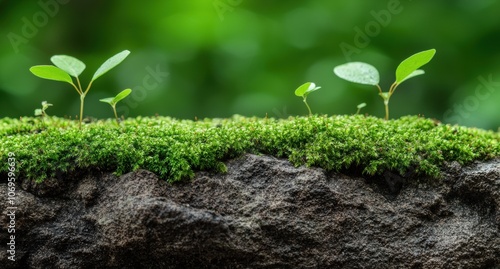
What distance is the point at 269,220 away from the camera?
173cm

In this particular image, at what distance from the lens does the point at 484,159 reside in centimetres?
197

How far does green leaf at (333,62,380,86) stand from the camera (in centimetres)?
230

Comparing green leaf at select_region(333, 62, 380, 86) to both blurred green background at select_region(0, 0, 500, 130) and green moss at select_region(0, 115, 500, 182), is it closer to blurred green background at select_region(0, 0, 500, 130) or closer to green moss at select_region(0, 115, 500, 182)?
green moss at select_region(0, 115, 500, 182)

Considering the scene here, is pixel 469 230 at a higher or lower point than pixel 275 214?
lower

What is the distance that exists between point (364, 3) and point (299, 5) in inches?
25.4

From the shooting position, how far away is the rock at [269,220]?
5.58 feet

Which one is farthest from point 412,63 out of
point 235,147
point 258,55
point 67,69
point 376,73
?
point 258,55

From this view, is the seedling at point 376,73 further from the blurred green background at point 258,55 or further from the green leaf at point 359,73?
the blurred green background at point 258,55

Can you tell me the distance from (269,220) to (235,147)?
338 millimetres

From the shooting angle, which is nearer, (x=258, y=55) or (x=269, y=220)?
(x=269, y=220)

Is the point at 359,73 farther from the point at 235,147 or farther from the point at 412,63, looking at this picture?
the point at 235,147

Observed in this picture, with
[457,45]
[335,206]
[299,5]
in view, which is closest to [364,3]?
[299,5]

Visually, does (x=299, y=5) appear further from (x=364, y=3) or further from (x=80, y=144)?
(x=80, y=144)

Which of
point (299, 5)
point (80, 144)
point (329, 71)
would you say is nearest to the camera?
point (80, 144)
